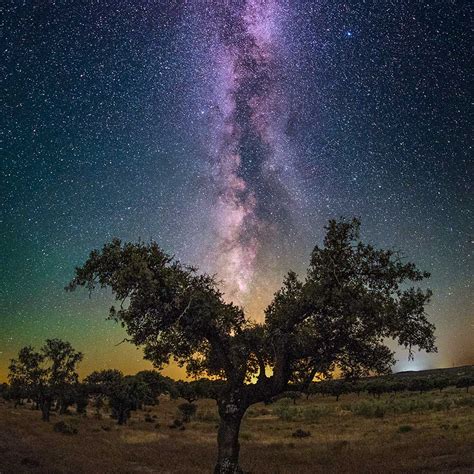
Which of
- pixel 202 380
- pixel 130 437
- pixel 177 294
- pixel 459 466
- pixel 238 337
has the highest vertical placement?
pixel 177 294

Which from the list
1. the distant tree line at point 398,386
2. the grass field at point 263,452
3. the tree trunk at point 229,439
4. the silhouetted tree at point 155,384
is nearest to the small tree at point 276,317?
the tree trunk at point 229,439

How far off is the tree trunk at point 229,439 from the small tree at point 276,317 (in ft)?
0.14

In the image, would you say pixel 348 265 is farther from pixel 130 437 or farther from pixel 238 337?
pixel 130 437

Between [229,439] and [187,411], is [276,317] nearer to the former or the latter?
[229,439]

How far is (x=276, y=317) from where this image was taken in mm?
21391

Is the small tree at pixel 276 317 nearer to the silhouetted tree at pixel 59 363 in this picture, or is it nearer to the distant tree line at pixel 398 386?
the silhouetted tree at pixel 59 363

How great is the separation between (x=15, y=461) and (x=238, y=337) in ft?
53.2

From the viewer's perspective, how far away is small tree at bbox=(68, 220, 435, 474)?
63.6 ft

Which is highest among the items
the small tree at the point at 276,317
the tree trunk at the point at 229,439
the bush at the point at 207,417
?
the small tree at the point at 276,317

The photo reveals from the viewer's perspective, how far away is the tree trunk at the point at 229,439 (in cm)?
1972

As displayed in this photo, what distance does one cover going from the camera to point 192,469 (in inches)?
1041

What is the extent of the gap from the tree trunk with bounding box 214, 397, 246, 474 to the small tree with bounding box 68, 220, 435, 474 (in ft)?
0.14

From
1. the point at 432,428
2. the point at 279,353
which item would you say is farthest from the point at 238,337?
the point at 432,428

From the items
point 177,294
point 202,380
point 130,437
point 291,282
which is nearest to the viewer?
→ point 177,294
